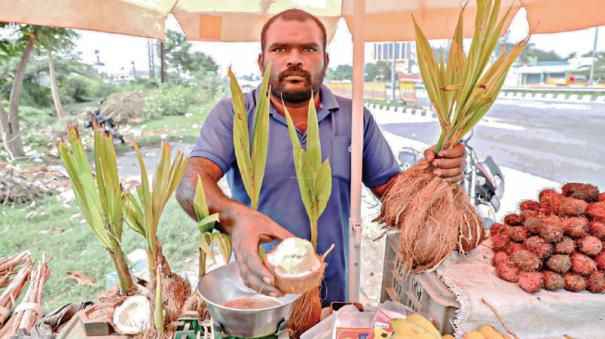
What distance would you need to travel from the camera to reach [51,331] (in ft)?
3.55

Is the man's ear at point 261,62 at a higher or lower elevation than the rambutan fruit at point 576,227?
higher

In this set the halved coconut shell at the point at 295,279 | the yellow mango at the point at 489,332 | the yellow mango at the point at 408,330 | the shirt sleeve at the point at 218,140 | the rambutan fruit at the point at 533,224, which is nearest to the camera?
the halved coconut shell at the point at 295,279

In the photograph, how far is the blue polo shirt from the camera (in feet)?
4.92

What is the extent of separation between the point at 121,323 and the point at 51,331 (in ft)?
0.90

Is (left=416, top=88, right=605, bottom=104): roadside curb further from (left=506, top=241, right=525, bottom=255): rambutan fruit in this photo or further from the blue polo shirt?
(left=506, top=241, right=525, bottom=255): rambutan fruit

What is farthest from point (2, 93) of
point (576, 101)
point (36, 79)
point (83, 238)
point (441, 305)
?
point (576, 101)

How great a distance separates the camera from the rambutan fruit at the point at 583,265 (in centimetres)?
100

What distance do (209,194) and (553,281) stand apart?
0.97 m

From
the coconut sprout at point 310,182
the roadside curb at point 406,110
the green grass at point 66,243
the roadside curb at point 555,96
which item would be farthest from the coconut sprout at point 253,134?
the roadside curb at point 406,110

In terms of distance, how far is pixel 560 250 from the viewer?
1021mm

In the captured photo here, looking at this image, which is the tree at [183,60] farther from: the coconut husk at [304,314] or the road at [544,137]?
the coconut husk at [304,314]

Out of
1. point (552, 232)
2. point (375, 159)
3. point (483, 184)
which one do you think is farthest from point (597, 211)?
point (483, 184)

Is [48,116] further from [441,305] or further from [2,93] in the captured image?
[441,305]

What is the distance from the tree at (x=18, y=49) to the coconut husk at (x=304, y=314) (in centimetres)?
422
